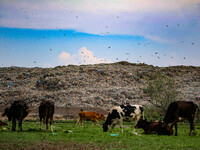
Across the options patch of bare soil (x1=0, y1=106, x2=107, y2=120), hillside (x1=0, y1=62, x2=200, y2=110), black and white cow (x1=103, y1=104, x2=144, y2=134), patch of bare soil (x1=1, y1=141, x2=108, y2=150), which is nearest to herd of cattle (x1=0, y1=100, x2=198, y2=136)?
black and white cow (x1=103, y1=104, x2=144, y2=134)

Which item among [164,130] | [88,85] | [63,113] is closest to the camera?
[164,130]

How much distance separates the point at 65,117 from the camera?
3369cm

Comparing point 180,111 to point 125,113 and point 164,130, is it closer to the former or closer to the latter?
point 164,130

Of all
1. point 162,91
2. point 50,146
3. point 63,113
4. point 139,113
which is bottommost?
point 50,146

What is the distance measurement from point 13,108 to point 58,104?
77.2ft

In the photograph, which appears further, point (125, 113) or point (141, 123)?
point (141, 123)

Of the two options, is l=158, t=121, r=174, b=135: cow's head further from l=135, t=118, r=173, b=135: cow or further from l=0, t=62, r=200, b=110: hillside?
l=0, t=62, r=200, b=110: hillside

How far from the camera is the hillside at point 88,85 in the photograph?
43.7 metres

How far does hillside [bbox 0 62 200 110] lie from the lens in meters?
43.7

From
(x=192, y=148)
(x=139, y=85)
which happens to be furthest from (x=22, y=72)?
(x=192, y=148)

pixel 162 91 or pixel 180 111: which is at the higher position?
pixel 162 91

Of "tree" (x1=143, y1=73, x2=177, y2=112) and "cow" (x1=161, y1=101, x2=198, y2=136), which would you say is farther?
"tree" (x1=143, y1=73, x2=177, y2=112)

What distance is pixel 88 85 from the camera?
169 ft

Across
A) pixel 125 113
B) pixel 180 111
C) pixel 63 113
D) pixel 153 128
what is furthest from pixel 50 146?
pixel 63 113
